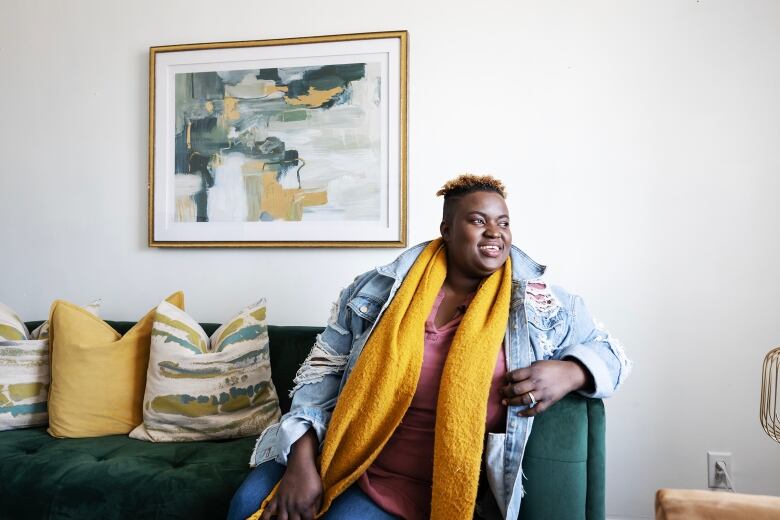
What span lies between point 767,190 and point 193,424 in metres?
2.04

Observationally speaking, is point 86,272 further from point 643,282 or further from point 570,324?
point 643,282

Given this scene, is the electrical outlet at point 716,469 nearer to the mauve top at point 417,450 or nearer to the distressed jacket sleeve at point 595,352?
the distressed jacket sleeve at point 595,352

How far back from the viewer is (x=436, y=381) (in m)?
1.27

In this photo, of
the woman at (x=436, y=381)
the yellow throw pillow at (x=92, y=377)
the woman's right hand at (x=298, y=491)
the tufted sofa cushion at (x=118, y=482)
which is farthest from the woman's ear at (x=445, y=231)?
the yellow throw pillow at (x=92, y=377)

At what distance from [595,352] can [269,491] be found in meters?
0.81

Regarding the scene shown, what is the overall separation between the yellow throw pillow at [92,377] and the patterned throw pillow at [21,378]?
0.09 m

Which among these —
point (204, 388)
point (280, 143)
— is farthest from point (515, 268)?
point (280, 143)

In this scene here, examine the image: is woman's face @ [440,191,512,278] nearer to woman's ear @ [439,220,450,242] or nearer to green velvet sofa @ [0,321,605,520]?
woman's ear @ [439,220,450,242]

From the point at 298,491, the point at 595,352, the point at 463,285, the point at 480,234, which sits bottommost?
the point at 298,491

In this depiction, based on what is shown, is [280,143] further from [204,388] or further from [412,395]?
[412,395]

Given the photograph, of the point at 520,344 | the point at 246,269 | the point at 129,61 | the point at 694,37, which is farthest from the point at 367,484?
the point at 129,61

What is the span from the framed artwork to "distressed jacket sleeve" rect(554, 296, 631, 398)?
836 mm

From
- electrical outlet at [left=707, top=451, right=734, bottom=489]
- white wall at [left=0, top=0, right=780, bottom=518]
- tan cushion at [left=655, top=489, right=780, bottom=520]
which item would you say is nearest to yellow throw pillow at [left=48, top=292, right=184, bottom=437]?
white wall at [left=0, top=0, right=780, bottom=518]

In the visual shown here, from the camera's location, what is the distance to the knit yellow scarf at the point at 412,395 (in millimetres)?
1126
